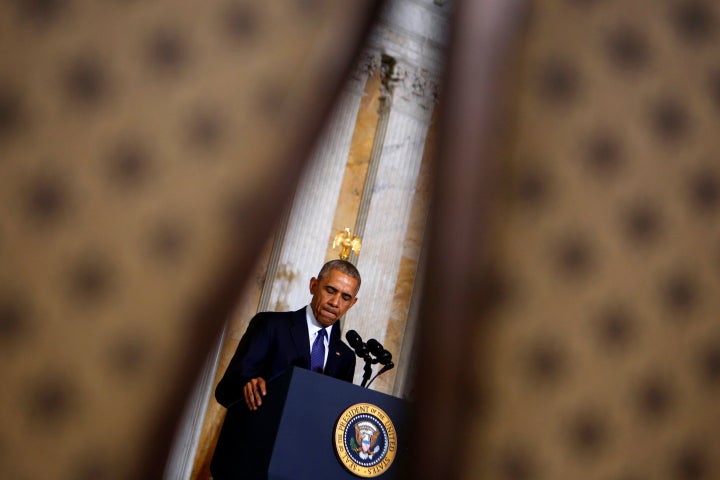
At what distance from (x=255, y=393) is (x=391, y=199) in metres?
4.62

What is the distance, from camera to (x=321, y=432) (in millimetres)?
2334

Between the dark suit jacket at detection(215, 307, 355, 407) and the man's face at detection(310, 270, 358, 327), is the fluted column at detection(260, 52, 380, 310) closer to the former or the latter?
the man's face at detection(310, 270, 358, 327)

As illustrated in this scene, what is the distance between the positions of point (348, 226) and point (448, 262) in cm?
610

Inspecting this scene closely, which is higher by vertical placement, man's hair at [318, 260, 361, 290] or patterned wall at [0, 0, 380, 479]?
man's hair at [318, 260, 361, 290]

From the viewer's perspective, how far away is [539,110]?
882mm

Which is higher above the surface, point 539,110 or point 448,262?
point 539,110

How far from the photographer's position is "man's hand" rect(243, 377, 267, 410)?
260 centimetres

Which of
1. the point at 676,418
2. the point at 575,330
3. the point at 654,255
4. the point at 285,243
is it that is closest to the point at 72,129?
the point at 575,330

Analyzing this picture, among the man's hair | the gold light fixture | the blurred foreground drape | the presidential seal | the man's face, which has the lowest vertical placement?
the presidential seal

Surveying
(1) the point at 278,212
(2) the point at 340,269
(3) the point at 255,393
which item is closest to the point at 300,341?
(2) the point at 340,269

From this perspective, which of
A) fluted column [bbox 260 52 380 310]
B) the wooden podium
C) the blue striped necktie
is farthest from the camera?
fluted column [bbox 260 52 380 310]

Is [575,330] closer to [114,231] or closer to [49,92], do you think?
[114,231]

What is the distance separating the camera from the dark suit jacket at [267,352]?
308 cm

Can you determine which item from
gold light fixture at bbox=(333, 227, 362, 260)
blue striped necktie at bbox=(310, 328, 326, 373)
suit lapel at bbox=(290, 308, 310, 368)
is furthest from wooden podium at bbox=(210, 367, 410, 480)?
gold light fixture at bbox=(333, 227, 362, 260)
